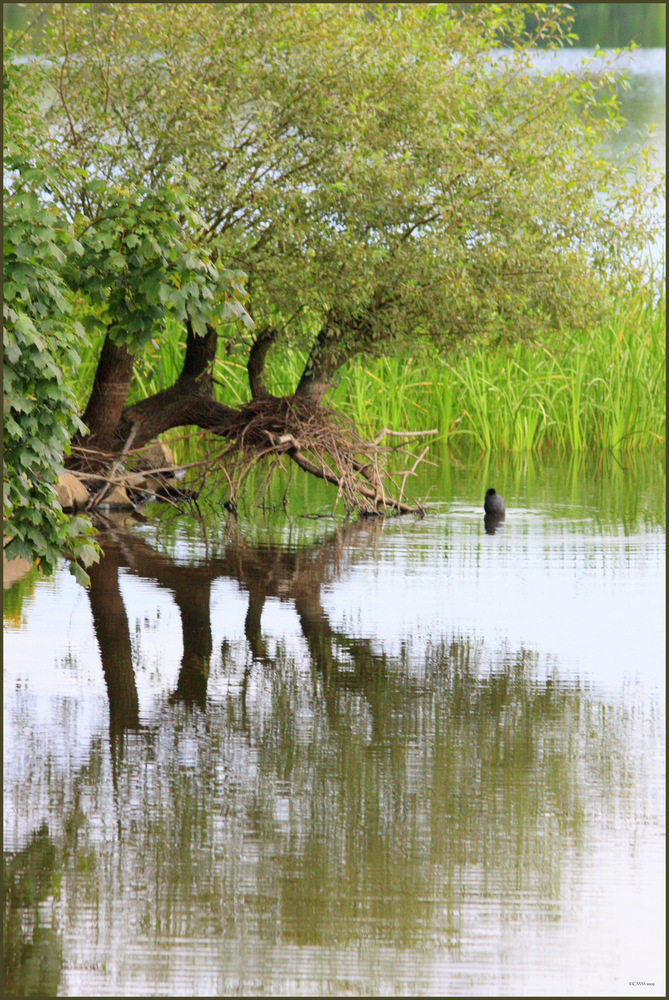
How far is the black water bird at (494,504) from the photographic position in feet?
32.2

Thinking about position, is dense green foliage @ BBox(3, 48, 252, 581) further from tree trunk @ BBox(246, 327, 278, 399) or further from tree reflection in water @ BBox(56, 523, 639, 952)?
tree trunk @ BBox(246, 327, 278, 399)

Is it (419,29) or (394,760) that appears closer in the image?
(394,760)

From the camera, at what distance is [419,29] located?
396 inches

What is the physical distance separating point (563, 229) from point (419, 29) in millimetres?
2266

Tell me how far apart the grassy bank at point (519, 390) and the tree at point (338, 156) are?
5252 millimetres

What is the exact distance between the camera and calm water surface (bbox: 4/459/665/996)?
9.09ft

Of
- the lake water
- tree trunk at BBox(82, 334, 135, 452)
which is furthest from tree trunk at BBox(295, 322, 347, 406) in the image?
the lake water

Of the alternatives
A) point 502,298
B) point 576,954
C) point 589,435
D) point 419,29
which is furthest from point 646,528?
point 589,435

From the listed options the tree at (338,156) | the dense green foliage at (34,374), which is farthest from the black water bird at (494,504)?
the dense green foliage at (34,374)

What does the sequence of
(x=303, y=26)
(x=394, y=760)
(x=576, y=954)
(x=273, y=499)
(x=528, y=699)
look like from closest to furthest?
(x=576, y=954) < (x=394, y=760) < (x=528, y=699) < (x=303, y=26) < (x=273, y=499)

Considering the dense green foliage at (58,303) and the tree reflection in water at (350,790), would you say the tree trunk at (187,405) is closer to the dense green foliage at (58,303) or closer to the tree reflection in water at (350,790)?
the tree reflection in water at (350,790)

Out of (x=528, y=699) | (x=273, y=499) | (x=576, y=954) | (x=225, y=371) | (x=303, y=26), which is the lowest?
(x=576, y=954)

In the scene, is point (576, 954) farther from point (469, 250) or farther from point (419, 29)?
point (419, 29)

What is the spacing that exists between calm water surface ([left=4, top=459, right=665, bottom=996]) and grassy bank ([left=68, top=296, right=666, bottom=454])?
9034 millimetres
